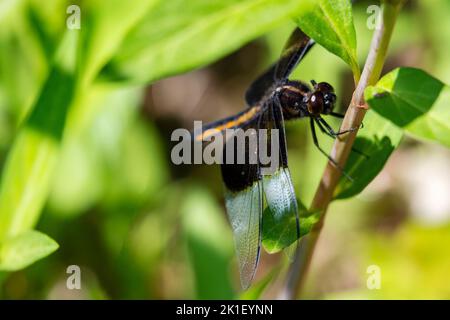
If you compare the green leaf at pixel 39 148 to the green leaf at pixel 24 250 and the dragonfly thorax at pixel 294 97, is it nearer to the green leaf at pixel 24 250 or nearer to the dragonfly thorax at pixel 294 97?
the green leaf at pixel 24 250

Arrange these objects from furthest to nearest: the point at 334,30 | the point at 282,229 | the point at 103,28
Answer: the point at 103,28, the point at 282,229, the point at 334,30

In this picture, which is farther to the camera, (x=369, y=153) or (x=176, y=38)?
(x=369, y=153)

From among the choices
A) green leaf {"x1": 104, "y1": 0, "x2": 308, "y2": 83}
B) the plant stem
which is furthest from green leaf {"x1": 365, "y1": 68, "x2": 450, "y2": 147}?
green leaf {"x1": 104, "y1": 0, "x2": 308, "y2": 83}

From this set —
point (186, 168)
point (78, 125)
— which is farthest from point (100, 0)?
point (186, 168)

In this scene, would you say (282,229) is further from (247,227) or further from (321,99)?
(321,99)

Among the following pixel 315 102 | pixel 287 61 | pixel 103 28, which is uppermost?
pixel 103 28

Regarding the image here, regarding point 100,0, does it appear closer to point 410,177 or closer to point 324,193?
point 324,193

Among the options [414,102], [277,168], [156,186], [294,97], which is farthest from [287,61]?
[156,186]
